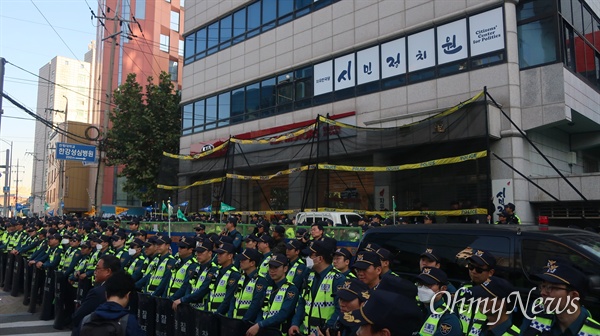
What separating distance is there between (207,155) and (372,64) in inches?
331

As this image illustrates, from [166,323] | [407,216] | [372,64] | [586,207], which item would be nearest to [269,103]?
[372,64]

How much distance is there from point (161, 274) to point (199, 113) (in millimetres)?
22562

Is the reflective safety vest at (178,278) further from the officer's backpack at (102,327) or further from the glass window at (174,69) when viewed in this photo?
the glass window at (174,69)

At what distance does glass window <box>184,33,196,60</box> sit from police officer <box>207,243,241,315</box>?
1035 inches

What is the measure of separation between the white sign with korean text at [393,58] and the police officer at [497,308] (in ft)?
51.4

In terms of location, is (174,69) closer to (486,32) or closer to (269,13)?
(269,13)

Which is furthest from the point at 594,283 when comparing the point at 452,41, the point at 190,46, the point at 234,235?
the point at 190,46

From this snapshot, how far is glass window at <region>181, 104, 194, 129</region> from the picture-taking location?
97.6 feet

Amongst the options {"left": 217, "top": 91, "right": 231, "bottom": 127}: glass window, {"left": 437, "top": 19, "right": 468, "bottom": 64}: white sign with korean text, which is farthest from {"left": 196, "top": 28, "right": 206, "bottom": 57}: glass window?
{"left": 437, "top": 19, "right": 468, "bottom": 64}: white sign with korean text

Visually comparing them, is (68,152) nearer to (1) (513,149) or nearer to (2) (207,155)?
(2) (207,155)

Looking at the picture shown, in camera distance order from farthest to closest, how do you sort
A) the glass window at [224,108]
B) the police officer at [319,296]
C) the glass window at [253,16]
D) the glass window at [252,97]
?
the glass window at [224,108], the glass window at [253,16], the glass window at [252,97], the police officer at [319,296]

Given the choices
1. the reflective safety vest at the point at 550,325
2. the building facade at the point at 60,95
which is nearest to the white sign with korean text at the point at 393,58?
the reflective safety vest at the point at 550,325

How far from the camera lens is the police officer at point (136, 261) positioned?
806 centimetres

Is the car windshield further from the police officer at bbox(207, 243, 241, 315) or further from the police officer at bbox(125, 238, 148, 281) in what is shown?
the police officer at bbox(125, 238, 148, 281)
